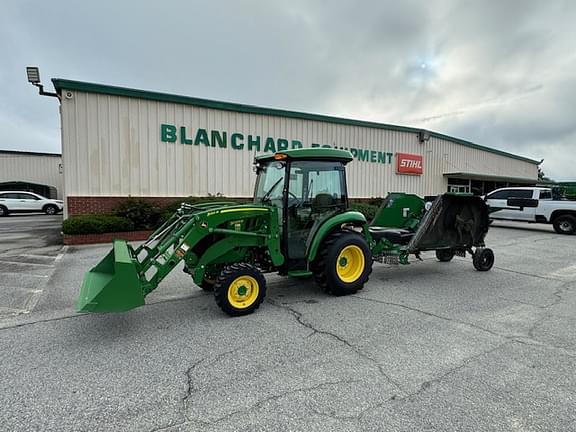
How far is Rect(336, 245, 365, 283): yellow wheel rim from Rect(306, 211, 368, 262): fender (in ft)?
1.37

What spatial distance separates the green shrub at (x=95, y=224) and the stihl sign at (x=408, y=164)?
14222 mm

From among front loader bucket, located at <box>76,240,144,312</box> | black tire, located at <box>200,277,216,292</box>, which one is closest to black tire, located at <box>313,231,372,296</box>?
black tire, located at <box>200,277,216,292</box>

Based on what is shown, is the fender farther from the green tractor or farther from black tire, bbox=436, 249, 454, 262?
black tire, bbox=436, 249, 454, 262

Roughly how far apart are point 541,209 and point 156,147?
16085 millimetres

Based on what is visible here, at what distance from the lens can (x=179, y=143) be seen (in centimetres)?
1291

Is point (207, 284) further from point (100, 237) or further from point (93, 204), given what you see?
point (93, 204)

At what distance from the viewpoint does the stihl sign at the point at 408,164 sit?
19109 mm

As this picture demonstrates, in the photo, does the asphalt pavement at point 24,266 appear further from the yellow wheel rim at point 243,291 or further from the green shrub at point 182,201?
the green shrub at point 182,201

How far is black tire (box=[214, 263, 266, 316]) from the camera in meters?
4.26

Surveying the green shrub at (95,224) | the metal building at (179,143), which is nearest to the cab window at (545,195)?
the metal building at (179,143)

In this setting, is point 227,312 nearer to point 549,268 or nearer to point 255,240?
point 255,240

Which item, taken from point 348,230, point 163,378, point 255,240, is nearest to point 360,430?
point 163,378

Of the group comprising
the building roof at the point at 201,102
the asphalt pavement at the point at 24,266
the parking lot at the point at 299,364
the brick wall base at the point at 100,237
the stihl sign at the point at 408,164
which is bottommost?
the parking lot at the point at 299,364

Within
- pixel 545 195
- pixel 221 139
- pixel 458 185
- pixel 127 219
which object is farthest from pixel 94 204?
pixel 458 185
